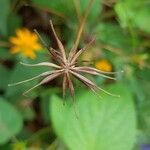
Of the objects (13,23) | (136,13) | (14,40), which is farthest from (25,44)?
(136,13)

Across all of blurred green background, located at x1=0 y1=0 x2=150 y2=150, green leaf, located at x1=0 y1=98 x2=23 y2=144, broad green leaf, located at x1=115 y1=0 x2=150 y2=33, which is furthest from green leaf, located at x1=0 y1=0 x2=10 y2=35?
broad green leaf, located at x1=115 y1=0 x2=150 y2=33

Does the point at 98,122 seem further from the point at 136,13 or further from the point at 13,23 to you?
the point at 13,23

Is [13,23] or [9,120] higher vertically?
[13,23]

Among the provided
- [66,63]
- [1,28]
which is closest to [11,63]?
[1,28]

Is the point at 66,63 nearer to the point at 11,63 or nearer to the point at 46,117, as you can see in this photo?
the point at 46,117

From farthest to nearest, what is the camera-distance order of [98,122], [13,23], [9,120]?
[13,23], [9,120], [98,122]

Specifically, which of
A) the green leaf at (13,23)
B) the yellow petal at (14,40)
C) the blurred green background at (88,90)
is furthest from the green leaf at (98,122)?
the green leaf at (13,23)

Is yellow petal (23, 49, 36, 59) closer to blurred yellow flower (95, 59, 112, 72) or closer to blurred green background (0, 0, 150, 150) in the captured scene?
blurred green background (0, 0, 150, 150)
